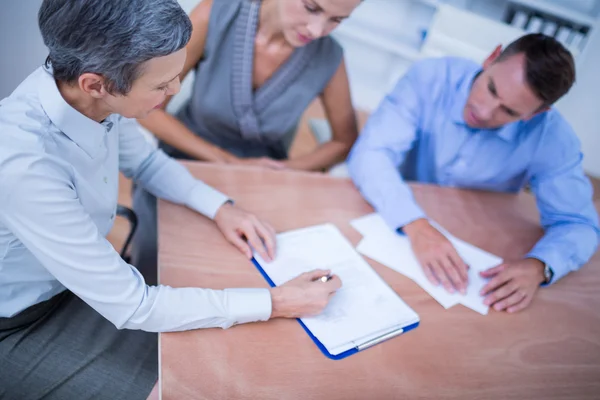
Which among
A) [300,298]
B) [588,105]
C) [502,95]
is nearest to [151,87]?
[300,298]

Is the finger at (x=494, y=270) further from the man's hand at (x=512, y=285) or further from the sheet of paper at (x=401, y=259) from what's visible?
the sheet of paper at (x=401, y=259)

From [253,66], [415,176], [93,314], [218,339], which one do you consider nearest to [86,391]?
[93,314]

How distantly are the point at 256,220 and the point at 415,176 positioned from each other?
87cm

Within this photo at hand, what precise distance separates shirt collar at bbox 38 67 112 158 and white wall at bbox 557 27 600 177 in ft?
8.54

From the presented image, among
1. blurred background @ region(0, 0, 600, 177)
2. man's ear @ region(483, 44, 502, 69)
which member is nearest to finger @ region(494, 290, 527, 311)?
man's ear @ region(483, 44, 502, 69)

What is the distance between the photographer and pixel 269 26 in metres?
1.33

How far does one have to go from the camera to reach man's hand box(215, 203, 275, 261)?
0.93 m

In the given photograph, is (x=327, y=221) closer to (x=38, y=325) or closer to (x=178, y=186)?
(x=178, y=186)

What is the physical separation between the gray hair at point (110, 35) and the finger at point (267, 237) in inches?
16.3

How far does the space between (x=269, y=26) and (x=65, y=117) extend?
809 mm

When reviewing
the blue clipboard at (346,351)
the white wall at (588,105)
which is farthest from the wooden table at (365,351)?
the white wall at (588,105)

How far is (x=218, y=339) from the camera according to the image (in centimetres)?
74

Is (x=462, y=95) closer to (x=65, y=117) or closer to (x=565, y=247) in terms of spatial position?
(x=565, y=247)

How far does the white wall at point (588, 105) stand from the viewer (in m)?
2.46
